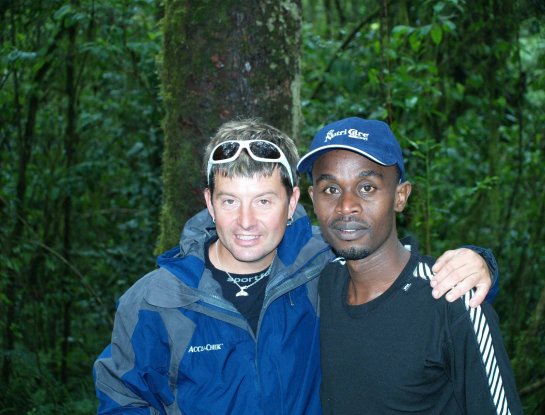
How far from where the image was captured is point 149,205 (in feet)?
23.8

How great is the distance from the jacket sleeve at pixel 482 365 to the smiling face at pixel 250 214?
0.85 metres

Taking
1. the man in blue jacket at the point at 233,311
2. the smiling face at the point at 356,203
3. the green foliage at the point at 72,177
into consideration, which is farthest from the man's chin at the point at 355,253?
the green foliage at the point at 72,177

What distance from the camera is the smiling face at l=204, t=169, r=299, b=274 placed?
8.25 feet

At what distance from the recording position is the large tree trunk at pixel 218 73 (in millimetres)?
3223


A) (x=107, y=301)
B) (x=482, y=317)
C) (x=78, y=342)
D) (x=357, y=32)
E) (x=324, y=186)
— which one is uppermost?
(x=357, y=32)

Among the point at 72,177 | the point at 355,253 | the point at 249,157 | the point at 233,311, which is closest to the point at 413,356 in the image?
the point at 355,253

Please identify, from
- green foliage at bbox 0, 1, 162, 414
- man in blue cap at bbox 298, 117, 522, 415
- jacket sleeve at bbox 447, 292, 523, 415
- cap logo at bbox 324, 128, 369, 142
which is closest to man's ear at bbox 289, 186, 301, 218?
man in blue cap at bbox 298, 117, 522, 415

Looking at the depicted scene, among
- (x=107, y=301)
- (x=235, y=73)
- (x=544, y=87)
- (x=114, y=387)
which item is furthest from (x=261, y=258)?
(x=107, y=301)

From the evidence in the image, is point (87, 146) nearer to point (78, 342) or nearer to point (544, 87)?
point (78, 342)

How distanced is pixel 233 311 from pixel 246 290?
0.20 m

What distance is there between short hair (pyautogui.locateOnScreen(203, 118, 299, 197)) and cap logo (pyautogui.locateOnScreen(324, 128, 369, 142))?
32 cm

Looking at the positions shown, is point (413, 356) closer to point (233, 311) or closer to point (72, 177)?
point (233, 311)

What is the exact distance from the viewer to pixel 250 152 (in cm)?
257

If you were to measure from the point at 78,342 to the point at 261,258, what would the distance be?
5.54m
